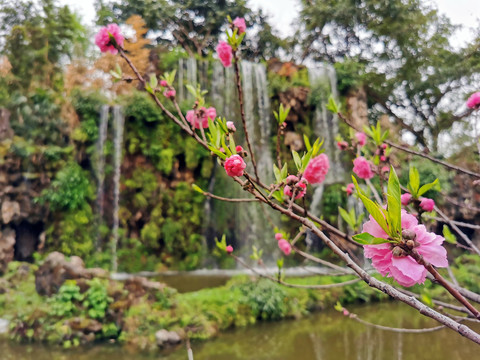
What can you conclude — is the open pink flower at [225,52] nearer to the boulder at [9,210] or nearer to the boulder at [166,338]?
the boulder at [166,338]

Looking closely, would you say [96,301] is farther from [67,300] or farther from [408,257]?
[408,257]

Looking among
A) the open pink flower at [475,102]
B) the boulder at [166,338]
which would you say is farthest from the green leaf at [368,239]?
the boulder at [166,338]

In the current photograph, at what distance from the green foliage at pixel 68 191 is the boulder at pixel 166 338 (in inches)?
210

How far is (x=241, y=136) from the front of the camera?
9508mm

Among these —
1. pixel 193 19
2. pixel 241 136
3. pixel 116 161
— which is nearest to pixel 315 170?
pixel 241 136

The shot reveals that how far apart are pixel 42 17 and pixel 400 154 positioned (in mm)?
12605

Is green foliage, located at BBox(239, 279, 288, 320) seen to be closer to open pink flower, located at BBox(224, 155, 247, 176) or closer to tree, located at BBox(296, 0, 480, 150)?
open pink flower, located at BBox(224, 155, 247, 176)

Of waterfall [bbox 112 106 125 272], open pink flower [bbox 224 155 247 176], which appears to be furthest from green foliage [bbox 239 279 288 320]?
waterfall [bbox 112 106 125 272]

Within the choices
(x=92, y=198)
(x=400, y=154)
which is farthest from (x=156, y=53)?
(x=400, y=154)

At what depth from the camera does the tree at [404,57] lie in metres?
11.5

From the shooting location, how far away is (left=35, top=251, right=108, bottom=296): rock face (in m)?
5.18

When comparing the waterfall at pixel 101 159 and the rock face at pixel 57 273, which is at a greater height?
the waterfall at pixel 101 159

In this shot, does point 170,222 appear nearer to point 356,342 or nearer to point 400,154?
point 356,342

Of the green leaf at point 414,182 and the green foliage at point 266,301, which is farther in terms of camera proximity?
the green foliage at point 266,301
